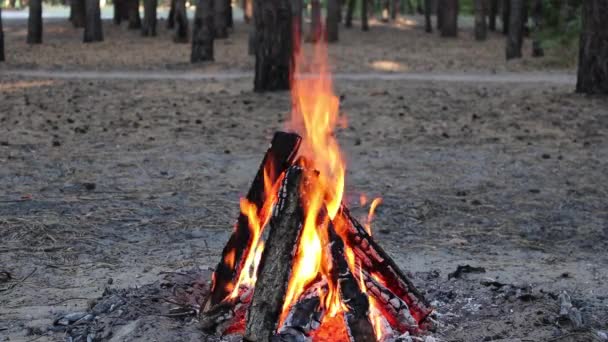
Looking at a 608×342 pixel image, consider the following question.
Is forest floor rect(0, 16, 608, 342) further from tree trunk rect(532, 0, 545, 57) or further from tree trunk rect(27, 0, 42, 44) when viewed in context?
tree trunk rect(27, 0, 42, 44)

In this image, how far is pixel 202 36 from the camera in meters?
25.4

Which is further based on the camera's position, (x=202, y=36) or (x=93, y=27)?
(x=93, y=27)

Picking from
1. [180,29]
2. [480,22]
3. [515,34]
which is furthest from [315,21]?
[515,34]

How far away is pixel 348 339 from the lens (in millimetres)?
Answer: 4586

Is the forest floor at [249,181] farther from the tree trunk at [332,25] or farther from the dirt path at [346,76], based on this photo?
the tree trunk at [332,25]

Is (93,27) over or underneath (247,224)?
over

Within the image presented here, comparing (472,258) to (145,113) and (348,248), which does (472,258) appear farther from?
(145,113)

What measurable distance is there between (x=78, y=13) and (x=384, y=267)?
38.9 meters

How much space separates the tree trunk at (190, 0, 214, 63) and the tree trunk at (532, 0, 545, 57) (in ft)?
32.8

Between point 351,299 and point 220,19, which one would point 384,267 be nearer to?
point 351,299

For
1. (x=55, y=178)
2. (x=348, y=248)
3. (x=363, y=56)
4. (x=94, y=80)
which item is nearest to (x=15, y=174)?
(x=55, y=178)

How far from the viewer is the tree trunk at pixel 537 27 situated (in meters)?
27.7

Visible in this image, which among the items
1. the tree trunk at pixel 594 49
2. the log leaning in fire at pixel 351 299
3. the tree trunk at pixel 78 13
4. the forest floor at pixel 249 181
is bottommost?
the forest floor at pixel 249 181

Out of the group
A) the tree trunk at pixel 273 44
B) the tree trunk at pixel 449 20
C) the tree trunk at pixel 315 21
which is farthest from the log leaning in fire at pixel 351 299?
the tree trunk at pixel 449 20
